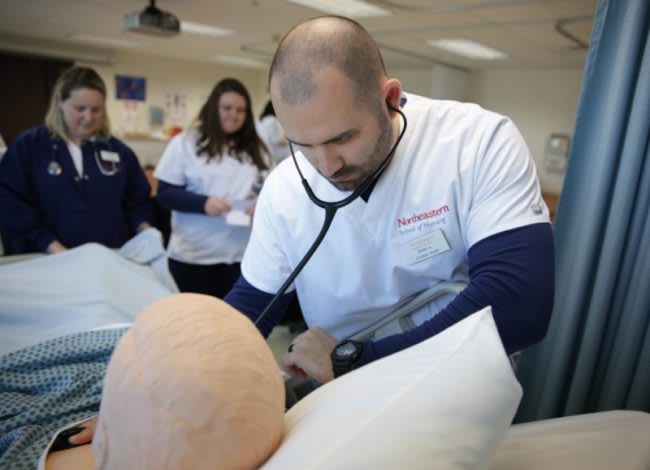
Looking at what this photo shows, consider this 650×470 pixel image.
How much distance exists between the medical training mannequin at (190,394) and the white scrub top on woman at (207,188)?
1.74 metres

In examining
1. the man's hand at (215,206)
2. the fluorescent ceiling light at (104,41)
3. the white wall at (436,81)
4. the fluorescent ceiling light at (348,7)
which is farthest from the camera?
the white wall at (436,81)

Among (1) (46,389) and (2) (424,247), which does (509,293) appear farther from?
(1) (46,389)

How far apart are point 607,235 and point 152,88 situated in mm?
8887

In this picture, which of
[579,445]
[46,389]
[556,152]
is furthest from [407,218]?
[556,152]

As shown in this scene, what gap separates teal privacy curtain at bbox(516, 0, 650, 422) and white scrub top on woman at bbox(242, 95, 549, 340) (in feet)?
1.46

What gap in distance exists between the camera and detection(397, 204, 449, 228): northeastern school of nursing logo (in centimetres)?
93

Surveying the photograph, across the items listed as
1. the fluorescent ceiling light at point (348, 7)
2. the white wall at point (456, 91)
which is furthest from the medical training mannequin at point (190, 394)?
the white wall at point (456, 91)

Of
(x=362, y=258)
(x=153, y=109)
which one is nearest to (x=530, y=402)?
(x=362, y=258)

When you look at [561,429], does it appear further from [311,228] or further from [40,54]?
[40,54]

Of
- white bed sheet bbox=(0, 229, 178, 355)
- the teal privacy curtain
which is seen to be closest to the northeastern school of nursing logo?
the teal privacy curtain

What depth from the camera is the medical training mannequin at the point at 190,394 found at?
1.64 ft

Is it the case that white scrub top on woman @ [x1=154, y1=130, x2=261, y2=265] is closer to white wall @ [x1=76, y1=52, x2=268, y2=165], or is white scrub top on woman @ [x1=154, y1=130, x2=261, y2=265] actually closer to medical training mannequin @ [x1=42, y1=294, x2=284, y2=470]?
medical training mannequin @ [x1=42, y1=294, x2=284, y2=470]

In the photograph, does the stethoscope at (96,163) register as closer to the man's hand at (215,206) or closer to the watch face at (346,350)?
the man's hand at (215,206)

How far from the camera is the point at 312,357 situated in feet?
2.74
